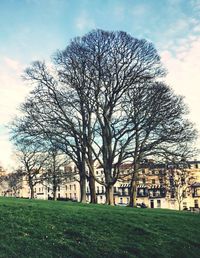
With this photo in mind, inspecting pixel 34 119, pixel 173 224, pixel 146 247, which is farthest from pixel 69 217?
pixel 34 119

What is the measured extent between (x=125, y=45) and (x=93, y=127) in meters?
8.50

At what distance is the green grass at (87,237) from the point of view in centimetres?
960

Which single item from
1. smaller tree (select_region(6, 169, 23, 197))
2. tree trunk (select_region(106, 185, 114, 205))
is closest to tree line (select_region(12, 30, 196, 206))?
tree trunk (select_region(106, 185, 114, 205))

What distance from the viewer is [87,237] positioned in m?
11.3

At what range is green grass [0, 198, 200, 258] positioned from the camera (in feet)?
31.5

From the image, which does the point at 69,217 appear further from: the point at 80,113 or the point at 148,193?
the point at 148,193

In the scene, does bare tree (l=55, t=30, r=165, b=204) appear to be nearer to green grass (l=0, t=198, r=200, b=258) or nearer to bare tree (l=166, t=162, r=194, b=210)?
bare tree (l=166, t=162, r=194, b=210)

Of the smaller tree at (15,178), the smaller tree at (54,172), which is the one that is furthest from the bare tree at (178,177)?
the smaller tree at (15,178)

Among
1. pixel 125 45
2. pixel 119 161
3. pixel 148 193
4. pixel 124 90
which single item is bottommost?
pixel 148 193

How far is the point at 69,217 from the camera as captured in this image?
13.9 m

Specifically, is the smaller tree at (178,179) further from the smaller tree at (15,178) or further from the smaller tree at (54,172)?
the smaller tree at (15,178)

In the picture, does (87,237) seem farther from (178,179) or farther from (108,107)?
(178,179)

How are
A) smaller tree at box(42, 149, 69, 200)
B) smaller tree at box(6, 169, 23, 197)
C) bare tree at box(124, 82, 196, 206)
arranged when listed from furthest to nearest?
smaller tree at box(6, 169, 23, 197), smaller tree at box(42, 149, 69, 200), bare tree at box(124, 82, 196, 206)

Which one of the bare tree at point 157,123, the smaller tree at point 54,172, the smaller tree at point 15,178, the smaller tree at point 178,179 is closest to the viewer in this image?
the bare tree at point 157,123
